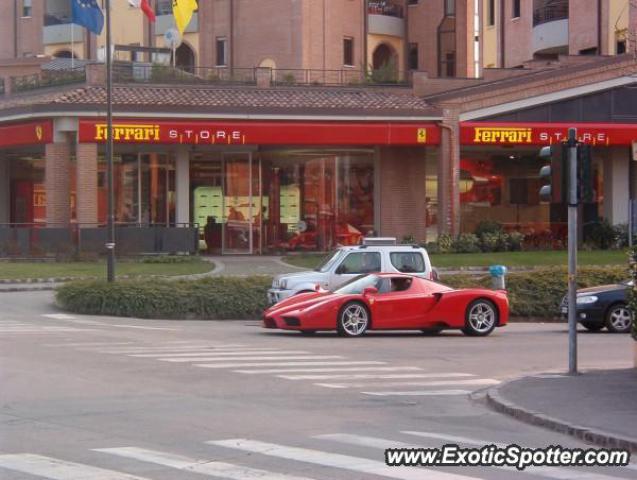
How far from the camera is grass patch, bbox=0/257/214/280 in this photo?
35.2m

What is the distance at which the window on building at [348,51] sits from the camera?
178ft

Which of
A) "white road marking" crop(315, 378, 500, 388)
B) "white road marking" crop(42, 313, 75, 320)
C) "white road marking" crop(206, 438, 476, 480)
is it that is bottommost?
"white road marking" crop(42, 313, 75, 320)

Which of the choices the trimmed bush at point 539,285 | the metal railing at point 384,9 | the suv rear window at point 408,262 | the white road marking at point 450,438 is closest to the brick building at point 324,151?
the metal railing at point 384,9

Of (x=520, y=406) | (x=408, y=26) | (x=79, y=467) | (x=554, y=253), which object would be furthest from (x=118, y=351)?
(x=408, y=26)

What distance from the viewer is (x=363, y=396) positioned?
45.9ft

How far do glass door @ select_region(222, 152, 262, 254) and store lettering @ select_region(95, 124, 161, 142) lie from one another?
15.2 ft

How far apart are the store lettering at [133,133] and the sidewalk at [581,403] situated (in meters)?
28.1

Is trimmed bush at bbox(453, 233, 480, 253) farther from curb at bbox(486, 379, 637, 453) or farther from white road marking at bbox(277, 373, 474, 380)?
curb at bbox(486, 379, 637, 453)

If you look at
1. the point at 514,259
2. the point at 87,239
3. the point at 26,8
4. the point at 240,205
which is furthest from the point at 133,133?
the point at 26,8

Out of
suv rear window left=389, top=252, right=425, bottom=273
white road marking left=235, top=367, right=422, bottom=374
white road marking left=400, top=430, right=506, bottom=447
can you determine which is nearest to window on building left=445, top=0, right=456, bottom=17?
suv rear window left=389, top=252, right=425, bottom=273

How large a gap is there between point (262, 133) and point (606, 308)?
21047mm

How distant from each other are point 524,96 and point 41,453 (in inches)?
1435

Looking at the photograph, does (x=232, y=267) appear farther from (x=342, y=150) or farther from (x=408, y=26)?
(x=408, y=26)

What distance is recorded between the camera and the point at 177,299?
26.5 meters
